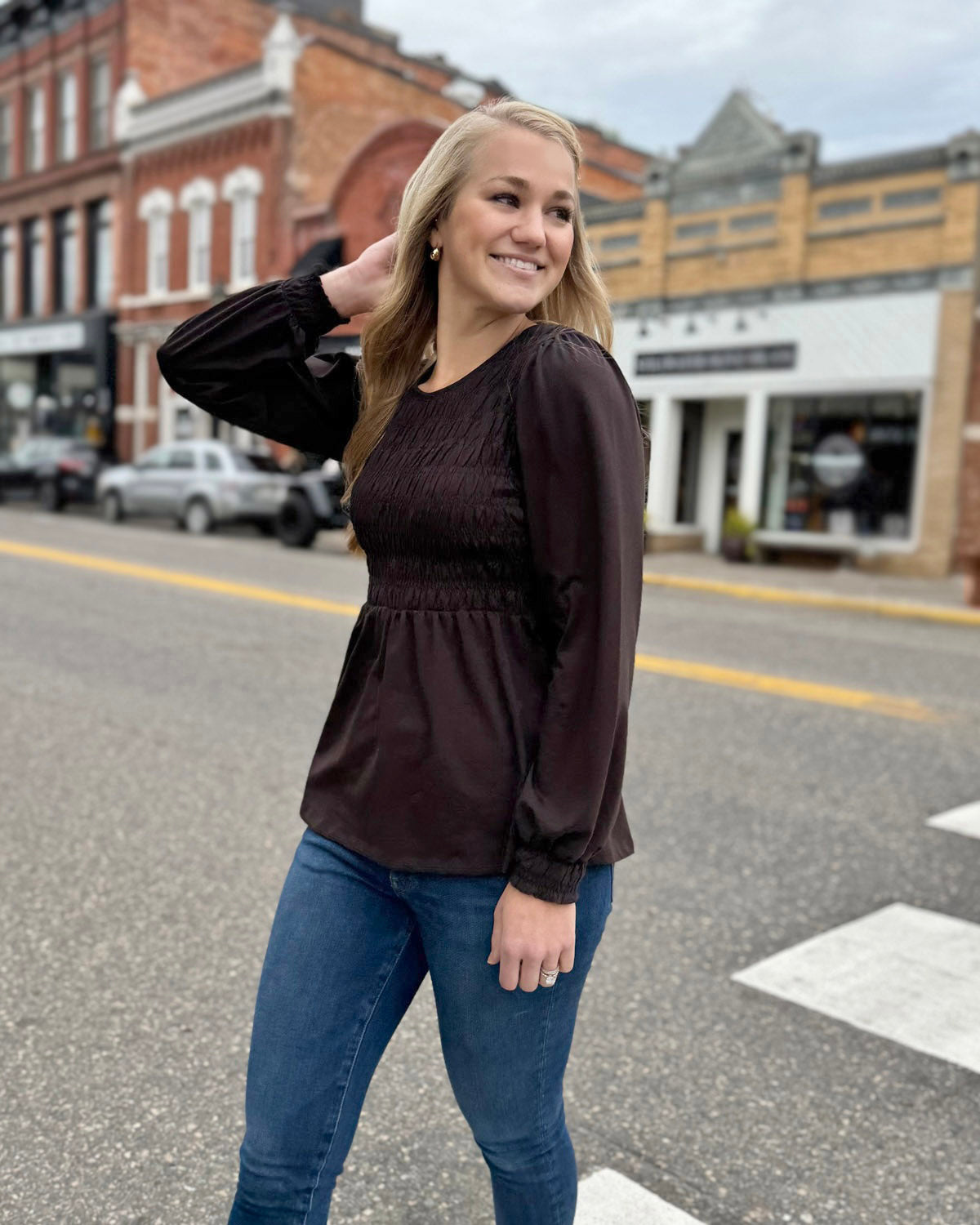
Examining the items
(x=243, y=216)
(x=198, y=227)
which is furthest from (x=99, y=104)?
(x=243, y=216)

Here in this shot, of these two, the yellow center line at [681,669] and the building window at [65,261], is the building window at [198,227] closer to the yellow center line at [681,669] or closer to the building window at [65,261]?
the building window at [65,261]

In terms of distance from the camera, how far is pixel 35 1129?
2.75 m

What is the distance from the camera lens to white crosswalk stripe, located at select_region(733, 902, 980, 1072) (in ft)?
11.0

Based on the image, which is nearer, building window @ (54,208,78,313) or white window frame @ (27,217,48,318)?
building window @ (54,208,78,313)

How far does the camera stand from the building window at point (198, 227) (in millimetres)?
29828

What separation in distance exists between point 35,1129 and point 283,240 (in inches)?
1072

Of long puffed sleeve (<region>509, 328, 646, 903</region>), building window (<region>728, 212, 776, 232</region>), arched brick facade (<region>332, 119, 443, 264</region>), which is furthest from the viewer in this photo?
arched brick facade (<region>332, 119, 443, 264</region>)

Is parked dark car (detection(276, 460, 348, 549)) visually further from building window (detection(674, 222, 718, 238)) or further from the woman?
the woman

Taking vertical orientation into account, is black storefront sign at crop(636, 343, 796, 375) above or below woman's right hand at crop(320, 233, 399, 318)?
above

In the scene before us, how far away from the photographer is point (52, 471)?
79.8 feet

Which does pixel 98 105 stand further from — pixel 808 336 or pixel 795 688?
pixel 795 688

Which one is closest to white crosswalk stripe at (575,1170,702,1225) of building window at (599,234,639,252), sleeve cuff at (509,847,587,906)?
sleeve cuff at (509,847,587,906)

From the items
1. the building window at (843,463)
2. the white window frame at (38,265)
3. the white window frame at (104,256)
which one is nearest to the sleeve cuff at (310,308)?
the building window at (843,463)

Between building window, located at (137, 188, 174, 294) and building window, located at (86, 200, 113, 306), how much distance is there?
6.69 ft
